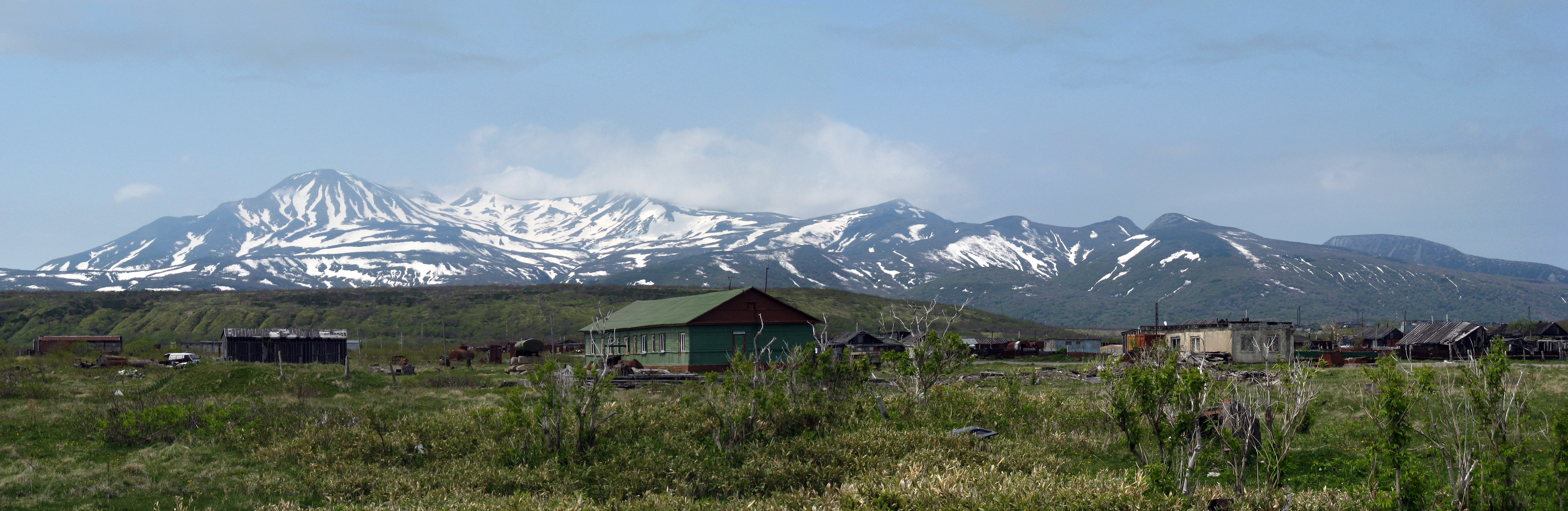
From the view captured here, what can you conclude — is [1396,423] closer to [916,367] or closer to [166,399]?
[916,367]

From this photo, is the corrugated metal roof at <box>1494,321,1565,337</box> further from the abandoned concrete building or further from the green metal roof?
the green metal roof

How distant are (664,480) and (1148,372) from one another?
8585 mm

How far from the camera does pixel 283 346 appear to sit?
206 feet

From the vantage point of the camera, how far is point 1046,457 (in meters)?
18.4

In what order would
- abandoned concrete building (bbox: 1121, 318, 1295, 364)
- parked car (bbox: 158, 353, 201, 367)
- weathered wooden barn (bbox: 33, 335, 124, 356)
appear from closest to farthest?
parked car (bbox: 158, 353, 201, 367) → abandoned concrete building (bbox: 1121, 318, 1295, 364) → weathered wooden barn (bbox: 33, 335, 124, 356)

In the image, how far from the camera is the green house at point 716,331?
171 feet

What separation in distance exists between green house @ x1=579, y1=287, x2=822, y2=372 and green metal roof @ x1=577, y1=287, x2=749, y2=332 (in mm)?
85

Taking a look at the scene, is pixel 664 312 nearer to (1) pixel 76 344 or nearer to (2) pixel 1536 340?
(1) pixel 76 344

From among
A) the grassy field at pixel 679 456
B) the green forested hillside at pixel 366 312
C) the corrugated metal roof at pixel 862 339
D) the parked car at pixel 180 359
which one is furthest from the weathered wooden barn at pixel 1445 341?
the parked car at pixel 180 359

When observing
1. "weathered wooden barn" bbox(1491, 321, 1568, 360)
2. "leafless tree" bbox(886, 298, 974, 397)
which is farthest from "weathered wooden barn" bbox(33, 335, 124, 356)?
"weathered wooden barn" bbox(1491, 321, 1568, 360)

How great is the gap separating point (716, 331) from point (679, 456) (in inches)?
1328

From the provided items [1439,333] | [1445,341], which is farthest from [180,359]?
[1439,333]

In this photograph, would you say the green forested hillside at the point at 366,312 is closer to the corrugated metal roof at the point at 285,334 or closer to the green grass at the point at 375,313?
the green grass at the point at 375,313

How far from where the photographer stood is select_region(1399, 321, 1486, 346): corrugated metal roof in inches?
2857
